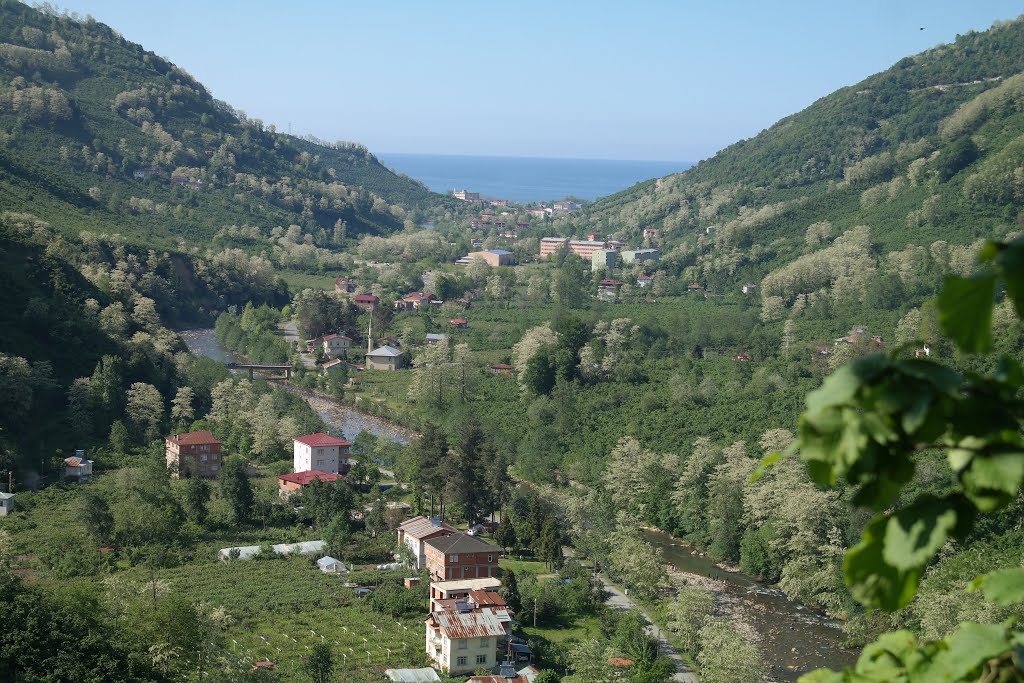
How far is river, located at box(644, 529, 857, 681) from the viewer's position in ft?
54.2

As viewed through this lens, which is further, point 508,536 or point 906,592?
point 508,536

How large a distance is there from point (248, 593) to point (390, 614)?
237 cm

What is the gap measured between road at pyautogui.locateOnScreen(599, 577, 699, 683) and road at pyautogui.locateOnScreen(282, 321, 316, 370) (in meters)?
22.0

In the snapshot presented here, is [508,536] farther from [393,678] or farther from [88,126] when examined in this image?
[88,126]

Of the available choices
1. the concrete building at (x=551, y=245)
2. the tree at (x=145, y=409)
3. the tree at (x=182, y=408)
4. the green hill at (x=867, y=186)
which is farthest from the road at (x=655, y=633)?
the concrete building at (x=551, y=245)

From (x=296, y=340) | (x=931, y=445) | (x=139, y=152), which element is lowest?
(x=296, y=340)

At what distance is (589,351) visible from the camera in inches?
1332

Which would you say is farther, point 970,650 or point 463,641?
point 463,641

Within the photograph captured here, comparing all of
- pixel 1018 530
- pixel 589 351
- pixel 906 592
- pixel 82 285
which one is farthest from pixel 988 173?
pixel 906 592

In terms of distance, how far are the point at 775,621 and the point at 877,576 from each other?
18008 millimetres

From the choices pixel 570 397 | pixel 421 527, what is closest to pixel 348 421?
pixel 570 397

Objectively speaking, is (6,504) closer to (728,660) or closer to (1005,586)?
(728,660)

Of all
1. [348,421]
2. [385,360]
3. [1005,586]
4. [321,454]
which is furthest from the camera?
[385,360]

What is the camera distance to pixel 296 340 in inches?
1737
